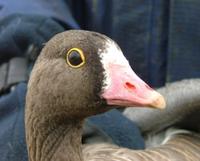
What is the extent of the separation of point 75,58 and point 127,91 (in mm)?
103

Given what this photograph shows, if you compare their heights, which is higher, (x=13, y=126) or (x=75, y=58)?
(x=75, y=58)

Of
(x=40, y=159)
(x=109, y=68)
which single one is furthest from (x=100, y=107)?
(x=40, y=159)

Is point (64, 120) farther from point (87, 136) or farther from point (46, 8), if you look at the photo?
point (46, 8)

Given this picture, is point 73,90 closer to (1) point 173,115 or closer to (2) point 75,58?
(2) point 75,58

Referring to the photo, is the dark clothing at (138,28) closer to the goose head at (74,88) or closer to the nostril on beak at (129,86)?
the goose head at (74,88)

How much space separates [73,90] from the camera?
1.26 metres

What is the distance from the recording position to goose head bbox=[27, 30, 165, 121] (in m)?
1.21

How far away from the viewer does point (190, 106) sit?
1.65m

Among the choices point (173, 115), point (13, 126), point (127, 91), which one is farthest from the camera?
point (173, 115)

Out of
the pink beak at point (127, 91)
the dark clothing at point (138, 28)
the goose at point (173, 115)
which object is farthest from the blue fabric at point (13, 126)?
the pink beak at point (127, 91)

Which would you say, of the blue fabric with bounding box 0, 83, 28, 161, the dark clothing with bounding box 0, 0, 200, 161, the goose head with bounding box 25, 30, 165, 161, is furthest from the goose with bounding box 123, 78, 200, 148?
the goose head with bounding box 25, 30, 165, 161

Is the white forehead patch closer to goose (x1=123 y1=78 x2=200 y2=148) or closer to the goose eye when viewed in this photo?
the goose eye

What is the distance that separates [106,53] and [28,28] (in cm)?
45

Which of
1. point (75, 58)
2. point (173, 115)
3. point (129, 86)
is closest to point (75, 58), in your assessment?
point (75, 58)
